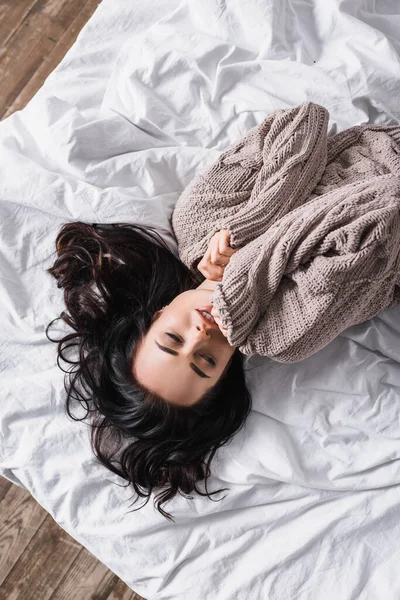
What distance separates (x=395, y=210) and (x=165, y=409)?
1.71ft

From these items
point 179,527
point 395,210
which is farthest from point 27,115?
point 179,527

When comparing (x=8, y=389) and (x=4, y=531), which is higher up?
(x=8, y=389)

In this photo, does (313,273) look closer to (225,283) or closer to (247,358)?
(225,283)

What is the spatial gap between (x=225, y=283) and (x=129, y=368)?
0.82 ft

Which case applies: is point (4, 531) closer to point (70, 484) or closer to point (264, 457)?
point (70, 484)

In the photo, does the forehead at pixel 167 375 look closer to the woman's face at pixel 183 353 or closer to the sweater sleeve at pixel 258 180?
the woman's face at pixel 183 353

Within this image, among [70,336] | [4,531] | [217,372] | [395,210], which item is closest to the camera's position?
[395,210]

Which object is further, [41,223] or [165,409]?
[41,223]

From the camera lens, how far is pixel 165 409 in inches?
42.7

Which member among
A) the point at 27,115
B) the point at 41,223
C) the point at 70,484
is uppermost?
the point at 27,115

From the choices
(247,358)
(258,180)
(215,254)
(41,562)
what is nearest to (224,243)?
(215,254)

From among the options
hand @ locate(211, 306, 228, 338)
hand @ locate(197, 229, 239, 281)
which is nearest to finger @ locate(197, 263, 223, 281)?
hand @ locate(197, 229, 239, 281)

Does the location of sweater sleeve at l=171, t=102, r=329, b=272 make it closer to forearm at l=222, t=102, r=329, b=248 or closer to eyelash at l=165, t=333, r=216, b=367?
forearm at l=222, t=102, r=329, b=248

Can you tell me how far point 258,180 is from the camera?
3.62 ft
